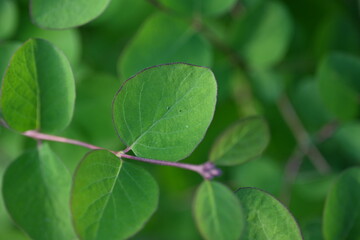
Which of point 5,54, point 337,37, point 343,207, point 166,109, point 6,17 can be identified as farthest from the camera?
point 337,37

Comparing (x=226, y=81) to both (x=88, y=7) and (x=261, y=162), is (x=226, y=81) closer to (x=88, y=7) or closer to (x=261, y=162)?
(x=261, y=162)

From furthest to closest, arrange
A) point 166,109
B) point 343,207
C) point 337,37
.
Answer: point 337,37 < point 343,207 < point 166,109

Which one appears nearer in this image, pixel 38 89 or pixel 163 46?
pixel 38 89

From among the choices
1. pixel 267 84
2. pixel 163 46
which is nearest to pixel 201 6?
pixel 163 46

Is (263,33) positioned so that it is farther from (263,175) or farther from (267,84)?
(263,175)

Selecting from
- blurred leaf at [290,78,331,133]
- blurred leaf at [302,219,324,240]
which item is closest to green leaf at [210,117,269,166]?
blurred leaf at [302,219,324,240]

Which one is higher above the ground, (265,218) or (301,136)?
(265,218)

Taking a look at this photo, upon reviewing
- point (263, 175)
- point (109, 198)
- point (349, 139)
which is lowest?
point (263, 175)
